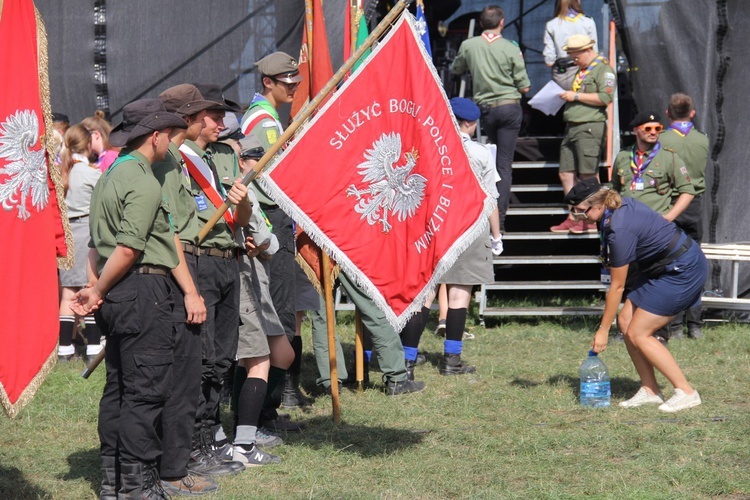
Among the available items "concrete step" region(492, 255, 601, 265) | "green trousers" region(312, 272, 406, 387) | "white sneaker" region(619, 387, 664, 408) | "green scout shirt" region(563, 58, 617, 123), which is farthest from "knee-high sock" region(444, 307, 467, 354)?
"green scout shirt" region(563, 58, 617, 123)

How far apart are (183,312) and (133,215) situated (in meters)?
0.60

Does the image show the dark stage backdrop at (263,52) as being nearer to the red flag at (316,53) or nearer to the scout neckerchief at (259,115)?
the red flag at (316,53)

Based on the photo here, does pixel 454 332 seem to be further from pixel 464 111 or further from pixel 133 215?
pixel 133 215

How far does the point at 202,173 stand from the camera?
562cm

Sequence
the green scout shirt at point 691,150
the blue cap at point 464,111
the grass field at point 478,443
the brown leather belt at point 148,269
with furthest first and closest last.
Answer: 1. the green scout shirt at point 691,150
2. the blue cap at point 464,111
3. the grass field at point 478,443
4. the brown leather belt at point 148,269

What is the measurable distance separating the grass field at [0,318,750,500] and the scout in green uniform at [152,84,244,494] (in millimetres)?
303

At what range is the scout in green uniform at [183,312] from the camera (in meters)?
5.16

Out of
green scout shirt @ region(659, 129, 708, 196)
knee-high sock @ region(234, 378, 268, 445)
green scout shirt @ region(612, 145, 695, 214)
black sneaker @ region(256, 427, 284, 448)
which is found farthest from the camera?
green scout shirt @ region(659, 129, 708, 196)

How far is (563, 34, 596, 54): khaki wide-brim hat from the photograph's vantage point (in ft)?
34.6

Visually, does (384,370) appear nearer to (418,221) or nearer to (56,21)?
(418,221)

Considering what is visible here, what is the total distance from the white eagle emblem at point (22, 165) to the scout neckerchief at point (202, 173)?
94 centimetres

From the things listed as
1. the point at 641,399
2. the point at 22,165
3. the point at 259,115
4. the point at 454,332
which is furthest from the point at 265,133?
the point at 641,399

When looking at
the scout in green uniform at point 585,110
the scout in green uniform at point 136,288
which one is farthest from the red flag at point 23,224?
the scout in green uniform at point 585,110

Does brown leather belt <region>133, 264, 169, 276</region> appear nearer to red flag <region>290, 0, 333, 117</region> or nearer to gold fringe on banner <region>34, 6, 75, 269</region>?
gold fringe on banner <region>34, 6, 75, 269</region>
